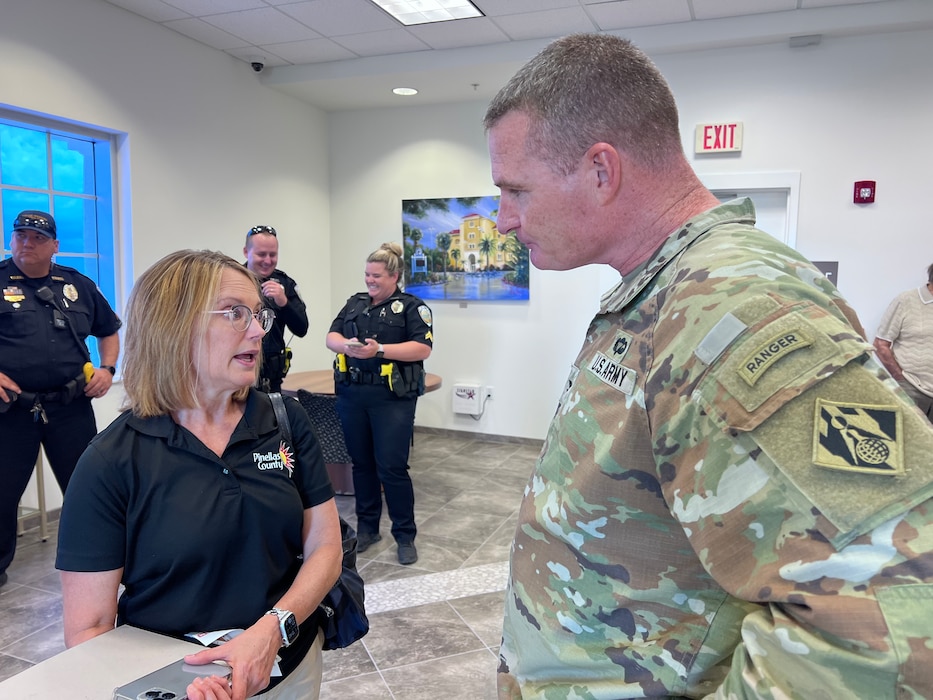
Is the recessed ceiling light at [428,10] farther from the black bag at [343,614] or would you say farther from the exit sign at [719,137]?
the black bag at [343,614]

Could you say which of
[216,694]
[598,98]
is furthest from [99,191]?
[598,98]

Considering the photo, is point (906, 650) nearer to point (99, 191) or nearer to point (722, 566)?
point (722, 566)

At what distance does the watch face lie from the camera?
1.27 metres

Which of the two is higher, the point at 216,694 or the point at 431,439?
the point at 216,694

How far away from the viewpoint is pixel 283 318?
11.9ft

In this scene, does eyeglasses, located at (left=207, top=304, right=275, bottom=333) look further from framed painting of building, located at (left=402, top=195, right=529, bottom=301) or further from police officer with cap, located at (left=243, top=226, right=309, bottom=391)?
framed painting of building, located at (left=402, top=195, right=529, bottom=301)

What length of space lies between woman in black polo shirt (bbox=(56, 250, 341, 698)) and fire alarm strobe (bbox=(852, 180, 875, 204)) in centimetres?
432

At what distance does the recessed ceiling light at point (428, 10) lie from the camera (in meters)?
4.02

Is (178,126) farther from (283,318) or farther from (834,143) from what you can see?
(834,143)

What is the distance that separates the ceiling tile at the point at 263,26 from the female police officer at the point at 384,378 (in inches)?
78.1

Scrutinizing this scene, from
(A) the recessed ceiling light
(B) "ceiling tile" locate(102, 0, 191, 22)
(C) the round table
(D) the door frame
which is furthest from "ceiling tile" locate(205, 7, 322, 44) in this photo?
(D) the door frame

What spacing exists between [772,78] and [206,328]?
4.49 metres

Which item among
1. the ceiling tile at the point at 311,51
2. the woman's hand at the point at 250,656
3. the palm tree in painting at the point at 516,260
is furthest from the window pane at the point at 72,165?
the woman's hand at the point at 250,656

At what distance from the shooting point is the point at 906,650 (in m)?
0.52
